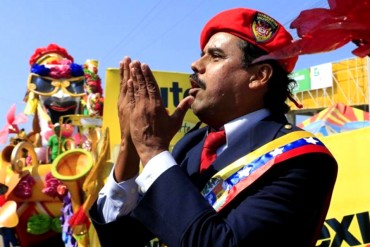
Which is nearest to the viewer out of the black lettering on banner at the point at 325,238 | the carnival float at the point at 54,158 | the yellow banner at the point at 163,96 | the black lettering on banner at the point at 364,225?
the black lettering on banner at the point at 364,225

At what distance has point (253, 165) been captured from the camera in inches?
47.6

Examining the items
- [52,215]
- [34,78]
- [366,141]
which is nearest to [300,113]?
[34,78]

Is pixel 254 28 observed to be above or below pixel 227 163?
above

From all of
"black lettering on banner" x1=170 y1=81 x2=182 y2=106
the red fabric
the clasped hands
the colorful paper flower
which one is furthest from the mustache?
the colorful paper flower

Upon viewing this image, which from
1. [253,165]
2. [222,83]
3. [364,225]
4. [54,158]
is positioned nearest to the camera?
[253,165]

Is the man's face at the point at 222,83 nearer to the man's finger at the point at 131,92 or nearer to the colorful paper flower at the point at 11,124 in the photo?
the man's finger at the point at 131,92

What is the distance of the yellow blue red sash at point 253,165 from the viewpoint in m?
1.18

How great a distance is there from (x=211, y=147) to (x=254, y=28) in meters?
0.35

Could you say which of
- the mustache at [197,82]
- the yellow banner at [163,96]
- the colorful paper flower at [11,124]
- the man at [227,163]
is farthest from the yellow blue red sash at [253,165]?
the colorful paper flower at [11,124]

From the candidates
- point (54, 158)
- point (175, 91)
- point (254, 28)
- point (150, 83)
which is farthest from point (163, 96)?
point (150, 83)

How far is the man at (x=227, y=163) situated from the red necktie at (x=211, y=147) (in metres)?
0.02

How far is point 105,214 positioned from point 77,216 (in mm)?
2898

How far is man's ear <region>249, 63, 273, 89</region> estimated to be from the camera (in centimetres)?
139

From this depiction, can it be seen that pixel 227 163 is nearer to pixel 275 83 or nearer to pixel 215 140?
pixel 215 140
